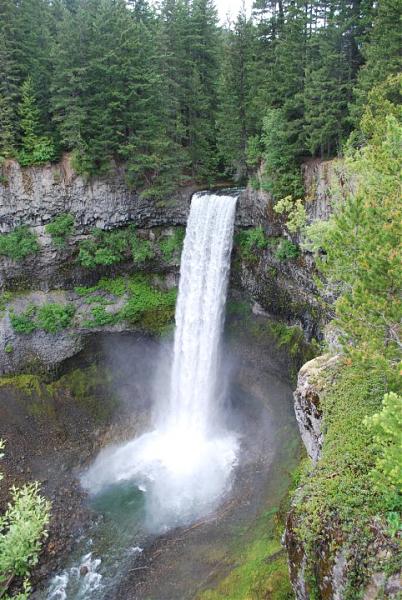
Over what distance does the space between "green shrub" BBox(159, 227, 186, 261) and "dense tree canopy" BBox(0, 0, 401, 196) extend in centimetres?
281

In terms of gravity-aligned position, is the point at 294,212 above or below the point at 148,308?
above

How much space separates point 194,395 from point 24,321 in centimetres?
1054

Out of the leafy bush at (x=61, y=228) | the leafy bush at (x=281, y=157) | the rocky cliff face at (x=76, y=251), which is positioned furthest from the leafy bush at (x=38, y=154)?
the leafy bush at (x=281, y=157)

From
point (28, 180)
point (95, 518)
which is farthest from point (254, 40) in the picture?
point (95, 518)

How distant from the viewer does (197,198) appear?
75.5ft

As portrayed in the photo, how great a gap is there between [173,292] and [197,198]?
238 inches

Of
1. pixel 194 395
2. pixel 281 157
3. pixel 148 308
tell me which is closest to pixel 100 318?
pixel 148 308

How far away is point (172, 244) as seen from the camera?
1010 inches

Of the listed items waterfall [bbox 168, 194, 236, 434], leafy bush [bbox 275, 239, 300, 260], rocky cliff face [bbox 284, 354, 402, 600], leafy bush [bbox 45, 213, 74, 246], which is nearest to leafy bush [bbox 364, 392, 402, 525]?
rocky cliff face [bbox 284, 354, 402, 600]

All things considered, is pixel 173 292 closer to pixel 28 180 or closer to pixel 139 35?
pixel 28 180

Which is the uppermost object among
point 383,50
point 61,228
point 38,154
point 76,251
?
point 383,50

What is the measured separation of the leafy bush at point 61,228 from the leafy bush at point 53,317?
3.76 m

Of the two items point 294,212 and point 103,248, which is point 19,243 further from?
point 294,212

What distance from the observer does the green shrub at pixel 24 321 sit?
2369cm
